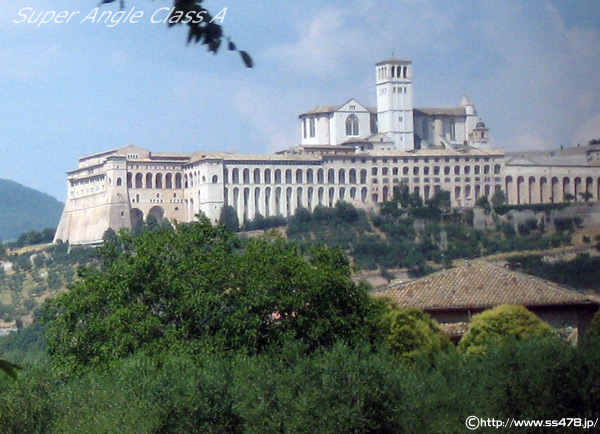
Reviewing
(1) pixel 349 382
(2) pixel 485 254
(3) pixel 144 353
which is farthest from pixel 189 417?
(2) pixel 485 254

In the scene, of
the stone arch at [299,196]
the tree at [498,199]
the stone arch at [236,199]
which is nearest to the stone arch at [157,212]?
the stone arch at [236,199]

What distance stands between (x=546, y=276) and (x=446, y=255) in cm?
2242

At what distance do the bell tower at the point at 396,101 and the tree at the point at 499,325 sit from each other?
69.8m

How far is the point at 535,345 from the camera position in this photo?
1421cm

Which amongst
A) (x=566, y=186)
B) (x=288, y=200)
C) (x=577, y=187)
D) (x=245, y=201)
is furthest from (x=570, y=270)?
(x=288, y=200)

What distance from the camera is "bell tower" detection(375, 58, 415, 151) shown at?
8969 cm

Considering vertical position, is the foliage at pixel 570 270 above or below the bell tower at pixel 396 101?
below

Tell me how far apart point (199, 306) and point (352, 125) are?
71727 mm

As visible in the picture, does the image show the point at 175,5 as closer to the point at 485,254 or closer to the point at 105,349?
the point at 105,349


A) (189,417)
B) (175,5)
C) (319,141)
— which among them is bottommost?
(189,417)

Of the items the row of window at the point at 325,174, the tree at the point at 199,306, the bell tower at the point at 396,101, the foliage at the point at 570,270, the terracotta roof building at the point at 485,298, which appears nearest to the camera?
the tree at the point at 199,306

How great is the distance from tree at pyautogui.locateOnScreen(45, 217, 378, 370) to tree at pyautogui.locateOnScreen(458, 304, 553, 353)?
147 centimetres
